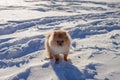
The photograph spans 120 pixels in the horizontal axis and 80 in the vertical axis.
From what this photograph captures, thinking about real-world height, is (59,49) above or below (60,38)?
below

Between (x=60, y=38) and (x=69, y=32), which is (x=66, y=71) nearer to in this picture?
(x=60, y=38)

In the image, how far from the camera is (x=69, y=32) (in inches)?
356

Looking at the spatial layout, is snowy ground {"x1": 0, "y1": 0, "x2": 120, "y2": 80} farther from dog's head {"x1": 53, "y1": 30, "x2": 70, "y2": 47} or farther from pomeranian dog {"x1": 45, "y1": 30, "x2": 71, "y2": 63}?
dog's head {"x1": 53, "y1": 30, "x2": 70, "y2": 47}

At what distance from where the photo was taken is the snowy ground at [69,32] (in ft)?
20.1

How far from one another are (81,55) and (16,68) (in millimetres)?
1573

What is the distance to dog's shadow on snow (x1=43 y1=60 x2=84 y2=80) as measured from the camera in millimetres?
5898

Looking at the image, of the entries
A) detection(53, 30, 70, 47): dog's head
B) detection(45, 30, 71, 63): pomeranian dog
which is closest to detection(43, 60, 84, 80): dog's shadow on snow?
detection(45, 30, 71, 63): pomeranian dog

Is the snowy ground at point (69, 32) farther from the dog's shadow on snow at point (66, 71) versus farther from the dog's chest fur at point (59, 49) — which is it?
the dog's chest fur at point (59, 49)

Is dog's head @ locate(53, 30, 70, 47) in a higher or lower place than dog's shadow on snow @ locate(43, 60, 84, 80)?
higher

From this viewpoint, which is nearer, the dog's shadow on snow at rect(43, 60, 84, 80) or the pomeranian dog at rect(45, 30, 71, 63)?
the dog's shadow on snow at rect(43, 60, 84, 80)

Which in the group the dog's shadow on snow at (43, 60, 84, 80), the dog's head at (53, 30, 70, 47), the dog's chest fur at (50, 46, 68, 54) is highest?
the dog's head at (53, 30, 70, 47)

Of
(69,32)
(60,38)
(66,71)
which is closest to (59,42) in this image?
(60,38)

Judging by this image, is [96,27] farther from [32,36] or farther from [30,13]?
[30,13]

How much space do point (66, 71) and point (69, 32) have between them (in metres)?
3.06
